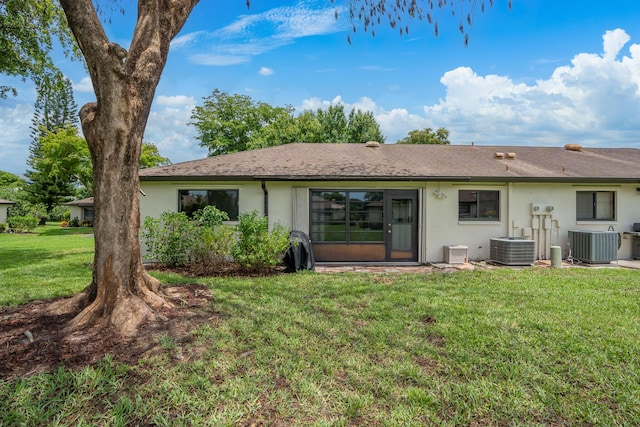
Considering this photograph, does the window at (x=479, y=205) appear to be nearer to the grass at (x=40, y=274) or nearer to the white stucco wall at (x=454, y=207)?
the white stucco wall at (x=454, y=207)

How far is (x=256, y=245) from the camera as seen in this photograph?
768cm

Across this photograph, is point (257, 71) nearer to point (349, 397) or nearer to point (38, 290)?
point (38, 290)

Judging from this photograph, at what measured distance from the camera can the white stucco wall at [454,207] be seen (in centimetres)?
930

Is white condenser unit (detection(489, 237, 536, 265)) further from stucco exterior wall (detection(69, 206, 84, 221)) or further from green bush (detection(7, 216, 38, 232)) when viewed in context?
stucco exterior wall (detection(69, 206, 84, 221))

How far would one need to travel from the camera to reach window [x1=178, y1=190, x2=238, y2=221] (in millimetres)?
9406

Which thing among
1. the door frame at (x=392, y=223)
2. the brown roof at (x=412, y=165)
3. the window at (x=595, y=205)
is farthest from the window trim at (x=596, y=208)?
the door frame at (x=392, y=223)

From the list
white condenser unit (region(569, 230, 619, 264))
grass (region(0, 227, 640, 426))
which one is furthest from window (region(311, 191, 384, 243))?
white condenser unit (region(569, 230, 619, 264))

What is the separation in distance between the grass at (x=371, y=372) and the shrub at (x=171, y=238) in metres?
3.38

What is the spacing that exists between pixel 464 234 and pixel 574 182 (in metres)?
3.59

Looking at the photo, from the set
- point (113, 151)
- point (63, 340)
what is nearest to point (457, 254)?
point (113, 151)

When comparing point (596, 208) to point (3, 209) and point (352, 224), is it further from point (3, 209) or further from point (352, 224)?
point (3, 209)

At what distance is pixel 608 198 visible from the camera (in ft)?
33.3

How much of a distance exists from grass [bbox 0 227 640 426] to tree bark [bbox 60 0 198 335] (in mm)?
1134

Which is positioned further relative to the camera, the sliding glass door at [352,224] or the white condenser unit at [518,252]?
the sliding glass door at [352,224]
